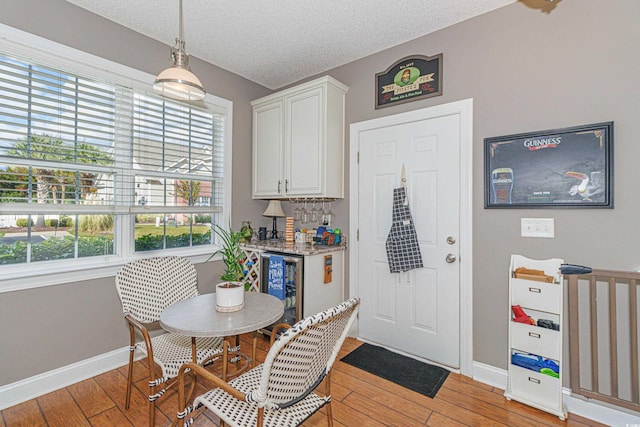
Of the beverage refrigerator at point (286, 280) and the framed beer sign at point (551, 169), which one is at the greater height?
the framed beer sign at point (551, 169)

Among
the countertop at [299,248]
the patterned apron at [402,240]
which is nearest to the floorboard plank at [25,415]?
the countertop at [299,248]

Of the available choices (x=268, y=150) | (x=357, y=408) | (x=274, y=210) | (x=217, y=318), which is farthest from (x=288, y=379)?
(x=268, y=150)

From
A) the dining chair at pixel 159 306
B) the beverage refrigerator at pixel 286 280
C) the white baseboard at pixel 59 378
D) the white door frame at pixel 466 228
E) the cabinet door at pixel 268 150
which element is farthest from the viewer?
the cabinet door at pixel 268 150

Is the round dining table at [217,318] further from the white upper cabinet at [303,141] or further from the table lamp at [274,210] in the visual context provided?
the table lamp at [274,210]

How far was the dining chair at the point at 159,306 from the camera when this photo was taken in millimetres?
1745

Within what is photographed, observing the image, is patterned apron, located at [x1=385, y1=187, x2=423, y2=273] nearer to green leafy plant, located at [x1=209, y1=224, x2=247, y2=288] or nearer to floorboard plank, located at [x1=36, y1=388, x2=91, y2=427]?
green leafy plant, located at [x1=209, y1=224, x2=247, y2=288]

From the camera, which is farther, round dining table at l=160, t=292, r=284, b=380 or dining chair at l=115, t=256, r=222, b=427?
dining chair at l=115, t=256, r=222, b=427

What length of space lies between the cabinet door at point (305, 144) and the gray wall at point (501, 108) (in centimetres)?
86

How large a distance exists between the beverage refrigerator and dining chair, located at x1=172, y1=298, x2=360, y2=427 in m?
1.29

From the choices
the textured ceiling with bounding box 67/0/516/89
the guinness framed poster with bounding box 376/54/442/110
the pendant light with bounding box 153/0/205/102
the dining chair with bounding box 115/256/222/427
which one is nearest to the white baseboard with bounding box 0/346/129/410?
the dining chair with bounding box 115/256/222/427

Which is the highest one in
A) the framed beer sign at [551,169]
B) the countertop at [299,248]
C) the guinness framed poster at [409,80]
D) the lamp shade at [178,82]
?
the guinness framed poster at [409,80]

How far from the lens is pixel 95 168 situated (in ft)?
7.79

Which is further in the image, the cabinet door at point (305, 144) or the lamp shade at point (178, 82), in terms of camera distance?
the cabinet door at point (305, 144)

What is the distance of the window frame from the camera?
1980mm
